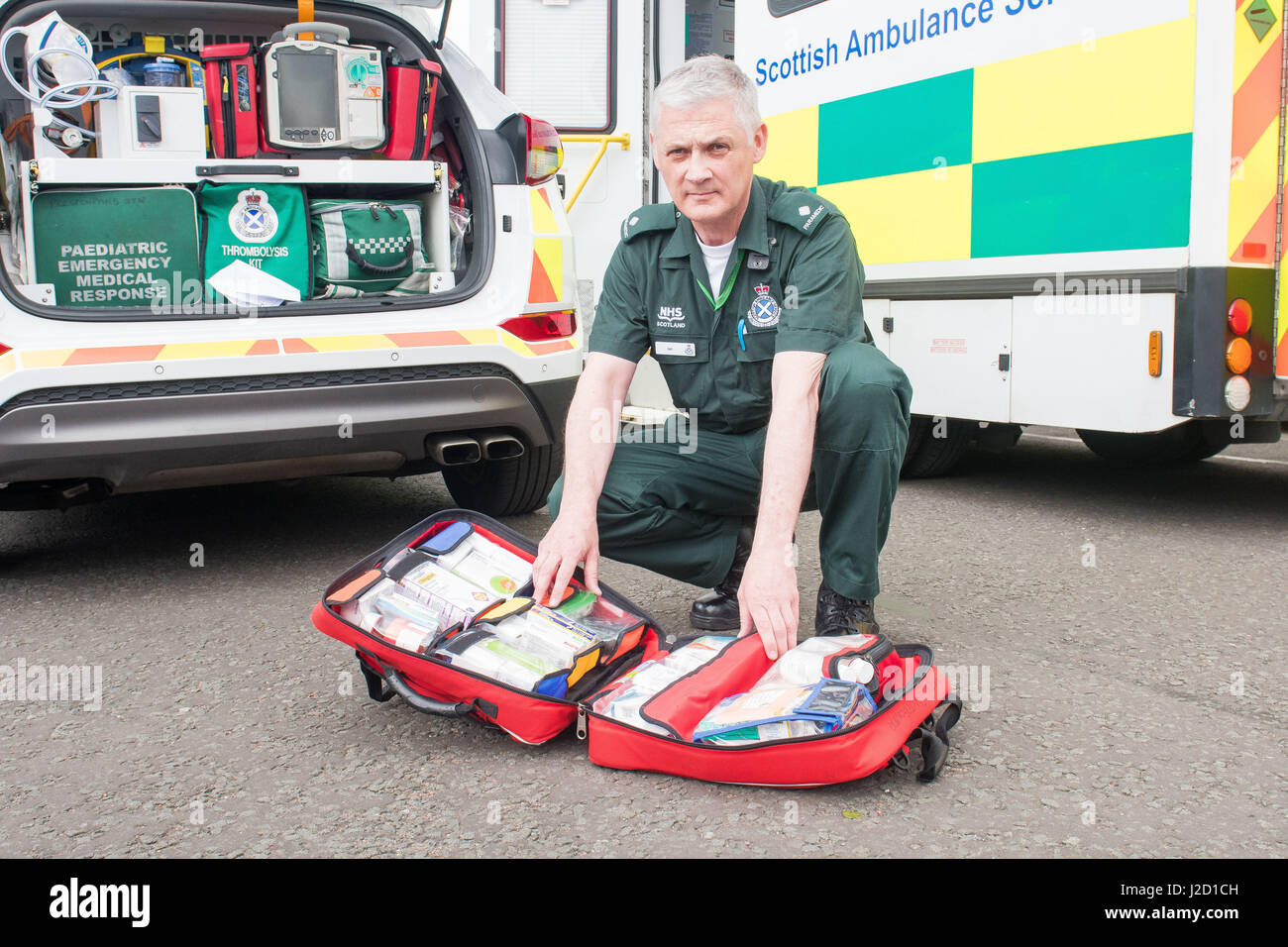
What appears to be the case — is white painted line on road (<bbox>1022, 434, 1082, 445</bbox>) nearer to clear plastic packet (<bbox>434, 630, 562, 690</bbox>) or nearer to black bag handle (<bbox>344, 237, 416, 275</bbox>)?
black bag handle (<bbox>344, 237, 416, 275</bbox>)

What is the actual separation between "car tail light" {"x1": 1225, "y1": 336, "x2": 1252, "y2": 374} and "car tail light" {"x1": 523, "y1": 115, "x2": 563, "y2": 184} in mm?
2074

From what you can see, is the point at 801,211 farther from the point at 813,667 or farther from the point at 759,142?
the point at 813,667

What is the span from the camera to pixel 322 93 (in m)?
3.58

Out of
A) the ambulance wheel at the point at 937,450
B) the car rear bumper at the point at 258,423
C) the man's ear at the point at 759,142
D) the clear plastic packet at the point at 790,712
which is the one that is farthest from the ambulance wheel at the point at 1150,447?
the clear plastic packet at the point at 790,712

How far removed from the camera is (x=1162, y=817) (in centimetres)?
185

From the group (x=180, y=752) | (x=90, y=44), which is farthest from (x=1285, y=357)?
(x=90, y=44)

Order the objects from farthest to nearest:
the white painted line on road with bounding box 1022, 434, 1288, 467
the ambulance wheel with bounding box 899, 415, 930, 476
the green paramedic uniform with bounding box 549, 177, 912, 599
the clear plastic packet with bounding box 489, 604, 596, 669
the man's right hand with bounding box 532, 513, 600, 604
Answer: the white painted line on road with bounding box 1022, 434, 1288, 467, the ambulance wheel with bounding box 899, 415, 930, 476, the green paramedic uniform with bounding box 549, 177, 912, 599, the man's right hand with bounding box 532, 513, 600, 604, the clear plastic packet with bounding box 489, 604, 596, 669

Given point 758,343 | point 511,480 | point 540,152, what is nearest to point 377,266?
A: point 540,152

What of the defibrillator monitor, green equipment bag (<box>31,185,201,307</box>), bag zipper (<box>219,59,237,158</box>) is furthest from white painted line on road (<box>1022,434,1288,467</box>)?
green equipment bag (<box>31,185,201,307</box>)

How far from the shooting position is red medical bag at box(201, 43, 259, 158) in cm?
355

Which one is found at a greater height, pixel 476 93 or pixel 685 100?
pixel 476 93
